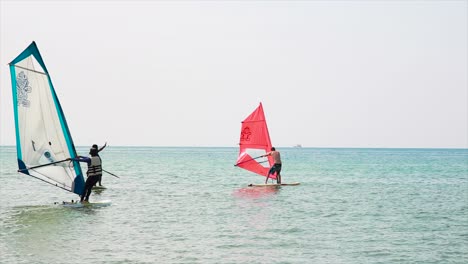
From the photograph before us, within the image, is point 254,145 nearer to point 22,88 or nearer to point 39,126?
point 39,126

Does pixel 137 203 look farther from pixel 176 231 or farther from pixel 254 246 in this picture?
pixel 254 246

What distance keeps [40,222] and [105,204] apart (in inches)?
201

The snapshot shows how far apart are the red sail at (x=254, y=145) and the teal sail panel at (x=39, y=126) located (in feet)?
52.3

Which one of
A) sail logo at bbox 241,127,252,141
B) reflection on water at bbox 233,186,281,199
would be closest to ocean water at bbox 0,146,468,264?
reflection on water at bbox 233,186,281,199

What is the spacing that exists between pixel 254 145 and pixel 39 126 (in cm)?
1771

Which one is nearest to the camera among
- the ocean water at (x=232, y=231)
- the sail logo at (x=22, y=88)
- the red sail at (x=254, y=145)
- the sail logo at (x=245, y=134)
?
the ocean water at (x=232, y=231)

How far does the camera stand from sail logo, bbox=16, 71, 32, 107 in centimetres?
2141

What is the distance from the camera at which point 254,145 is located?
38.0 m

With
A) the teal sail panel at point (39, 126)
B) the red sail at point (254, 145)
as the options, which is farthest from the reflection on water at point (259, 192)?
the teal sail panel at point (39, 126)

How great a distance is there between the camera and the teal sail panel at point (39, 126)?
21.5 meters

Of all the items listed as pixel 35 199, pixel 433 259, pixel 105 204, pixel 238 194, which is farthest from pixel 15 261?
pixel 238 194

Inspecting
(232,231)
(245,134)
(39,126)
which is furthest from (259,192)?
(232,231)

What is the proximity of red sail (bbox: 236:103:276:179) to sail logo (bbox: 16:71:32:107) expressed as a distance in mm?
17765

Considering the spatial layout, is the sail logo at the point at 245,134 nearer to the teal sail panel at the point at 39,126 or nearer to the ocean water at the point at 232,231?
the ocean water at the point at 232,231
